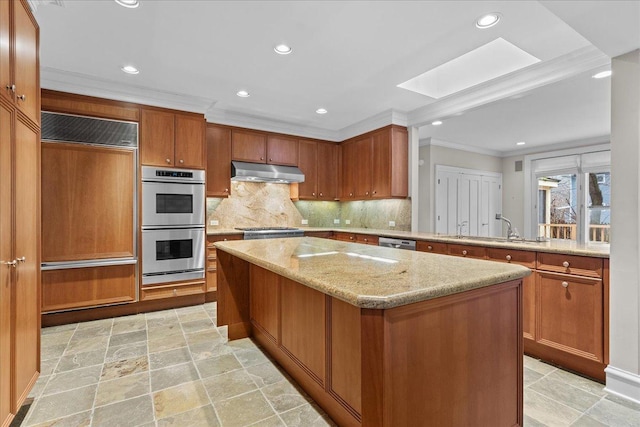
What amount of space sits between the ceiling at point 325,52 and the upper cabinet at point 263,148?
334 mm

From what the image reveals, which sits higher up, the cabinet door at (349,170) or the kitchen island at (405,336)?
the cabinet door at (349,170)

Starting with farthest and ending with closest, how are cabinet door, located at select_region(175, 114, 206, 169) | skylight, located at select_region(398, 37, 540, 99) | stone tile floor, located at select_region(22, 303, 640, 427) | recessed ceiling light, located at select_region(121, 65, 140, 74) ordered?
cabinet door, located at select_region(175, 114, 206, 169), recessed ceiling light, located at select_region(121, 65, 140, 74), skylight, located at select_region(398, 37, 540, 99), stone tile floor, located at select_region(22, 303, 640, 427)

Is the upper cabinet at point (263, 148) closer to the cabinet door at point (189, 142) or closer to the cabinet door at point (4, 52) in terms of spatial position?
the cabinet door at point (189, 142)

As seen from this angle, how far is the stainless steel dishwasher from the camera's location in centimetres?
372

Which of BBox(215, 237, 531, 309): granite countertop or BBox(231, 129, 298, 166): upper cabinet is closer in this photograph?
BBox(215, 237, 531, 309): granite countertop

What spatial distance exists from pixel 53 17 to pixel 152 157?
164 cm

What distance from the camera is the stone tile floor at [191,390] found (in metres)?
1.82

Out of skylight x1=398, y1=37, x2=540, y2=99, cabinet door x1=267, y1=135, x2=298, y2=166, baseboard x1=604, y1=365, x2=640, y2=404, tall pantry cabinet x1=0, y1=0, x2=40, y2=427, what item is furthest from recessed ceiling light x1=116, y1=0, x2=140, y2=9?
baseboard x1=604, y1=365, x2=640, y2=404

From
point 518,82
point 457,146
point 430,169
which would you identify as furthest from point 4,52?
point 457,146

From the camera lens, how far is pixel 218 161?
454 cm

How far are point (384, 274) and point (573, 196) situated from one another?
6854 mm

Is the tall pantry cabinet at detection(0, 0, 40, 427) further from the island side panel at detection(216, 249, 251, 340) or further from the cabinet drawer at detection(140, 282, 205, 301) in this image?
the cabinet drawer at detection(140, 282, 205, 301)

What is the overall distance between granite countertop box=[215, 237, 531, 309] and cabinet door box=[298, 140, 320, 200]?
3.30 m

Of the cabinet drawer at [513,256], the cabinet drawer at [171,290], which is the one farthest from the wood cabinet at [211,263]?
the cabinet drawer at [513,256]
